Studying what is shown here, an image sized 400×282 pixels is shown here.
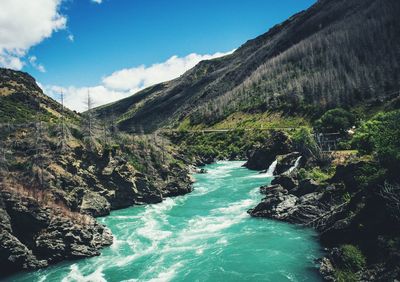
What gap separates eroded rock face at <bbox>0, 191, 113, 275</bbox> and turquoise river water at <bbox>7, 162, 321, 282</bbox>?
2.04 meters

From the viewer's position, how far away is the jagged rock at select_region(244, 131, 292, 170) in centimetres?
13050

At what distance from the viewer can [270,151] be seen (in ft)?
436

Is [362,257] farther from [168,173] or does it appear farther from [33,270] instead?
[168,173]

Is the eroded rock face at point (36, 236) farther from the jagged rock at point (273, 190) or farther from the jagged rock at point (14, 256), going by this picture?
the jagged rock at point (273, 190)

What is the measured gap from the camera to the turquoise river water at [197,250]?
46031 millimetres

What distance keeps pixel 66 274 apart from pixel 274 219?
3481 centimetres

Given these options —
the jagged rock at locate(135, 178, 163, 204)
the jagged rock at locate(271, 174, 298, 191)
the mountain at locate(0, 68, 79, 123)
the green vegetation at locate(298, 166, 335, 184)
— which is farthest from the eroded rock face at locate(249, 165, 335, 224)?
the mountain at locate(0, 68, 79, 123)

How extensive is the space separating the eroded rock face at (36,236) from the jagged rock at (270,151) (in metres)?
83.9

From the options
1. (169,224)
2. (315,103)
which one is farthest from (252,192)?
(315,103)

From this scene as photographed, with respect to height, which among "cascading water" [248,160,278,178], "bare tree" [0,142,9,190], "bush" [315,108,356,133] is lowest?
"cascading water" [248,160,278,178]

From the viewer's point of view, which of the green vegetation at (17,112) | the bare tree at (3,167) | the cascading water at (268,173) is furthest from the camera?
the green vegetation at (17,112)

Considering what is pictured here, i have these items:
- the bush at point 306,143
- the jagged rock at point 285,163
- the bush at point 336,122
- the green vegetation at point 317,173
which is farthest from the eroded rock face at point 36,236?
the bush at point 336,122

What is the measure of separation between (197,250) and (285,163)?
61125 millimetres

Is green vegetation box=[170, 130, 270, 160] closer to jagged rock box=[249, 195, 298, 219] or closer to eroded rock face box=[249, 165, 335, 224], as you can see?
eroded rock face box=[249, 165, 335, 224]
